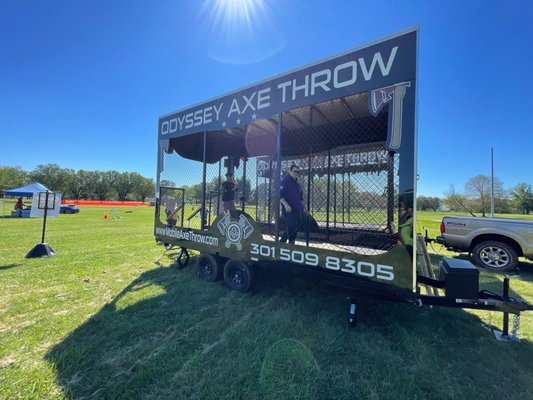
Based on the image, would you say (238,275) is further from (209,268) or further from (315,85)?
(315,85)

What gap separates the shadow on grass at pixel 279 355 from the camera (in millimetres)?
2178

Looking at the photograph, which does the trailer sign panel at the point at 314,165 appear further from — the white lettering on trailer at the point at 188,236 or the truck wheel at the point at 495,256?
the truck wheel at the point at 495,256

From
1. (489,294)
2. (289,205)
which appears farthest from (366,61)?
(489,294)

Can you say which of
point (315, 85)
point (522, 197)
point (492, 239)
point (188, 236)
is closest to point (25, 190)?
point (188, 236)

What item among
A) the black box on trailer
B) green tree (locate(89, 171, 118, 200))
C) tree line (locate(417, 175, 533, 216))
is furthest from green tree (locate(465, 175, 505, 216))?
green tree (locate(89, 171, 118, 200))

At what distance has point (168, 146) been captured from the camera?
17.9 feet

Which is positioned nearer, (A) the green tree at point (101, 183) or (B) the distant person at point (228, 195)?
(B) the distant person at point (228, 195)

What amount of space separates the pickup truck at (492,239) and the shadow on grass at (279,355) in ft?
12.5

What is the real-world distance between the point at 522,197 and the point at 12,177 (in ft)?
347

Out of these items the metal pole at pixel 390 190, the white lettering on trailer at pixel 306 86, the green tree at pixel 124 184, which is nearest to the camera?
the white lettering on trailer at pixel 306 86

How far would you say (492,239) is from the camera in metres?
6.34

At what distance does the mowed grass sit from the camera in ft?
7.14

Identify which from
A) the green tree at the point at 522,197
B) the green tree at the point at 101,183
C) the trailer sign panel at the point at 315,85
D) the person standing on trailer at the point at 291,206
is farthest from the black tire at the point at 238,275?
the green tree at the point at 101,183

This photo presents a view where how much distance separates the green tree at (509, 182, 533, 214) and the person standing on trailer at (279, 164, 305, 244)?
62.2 meters
